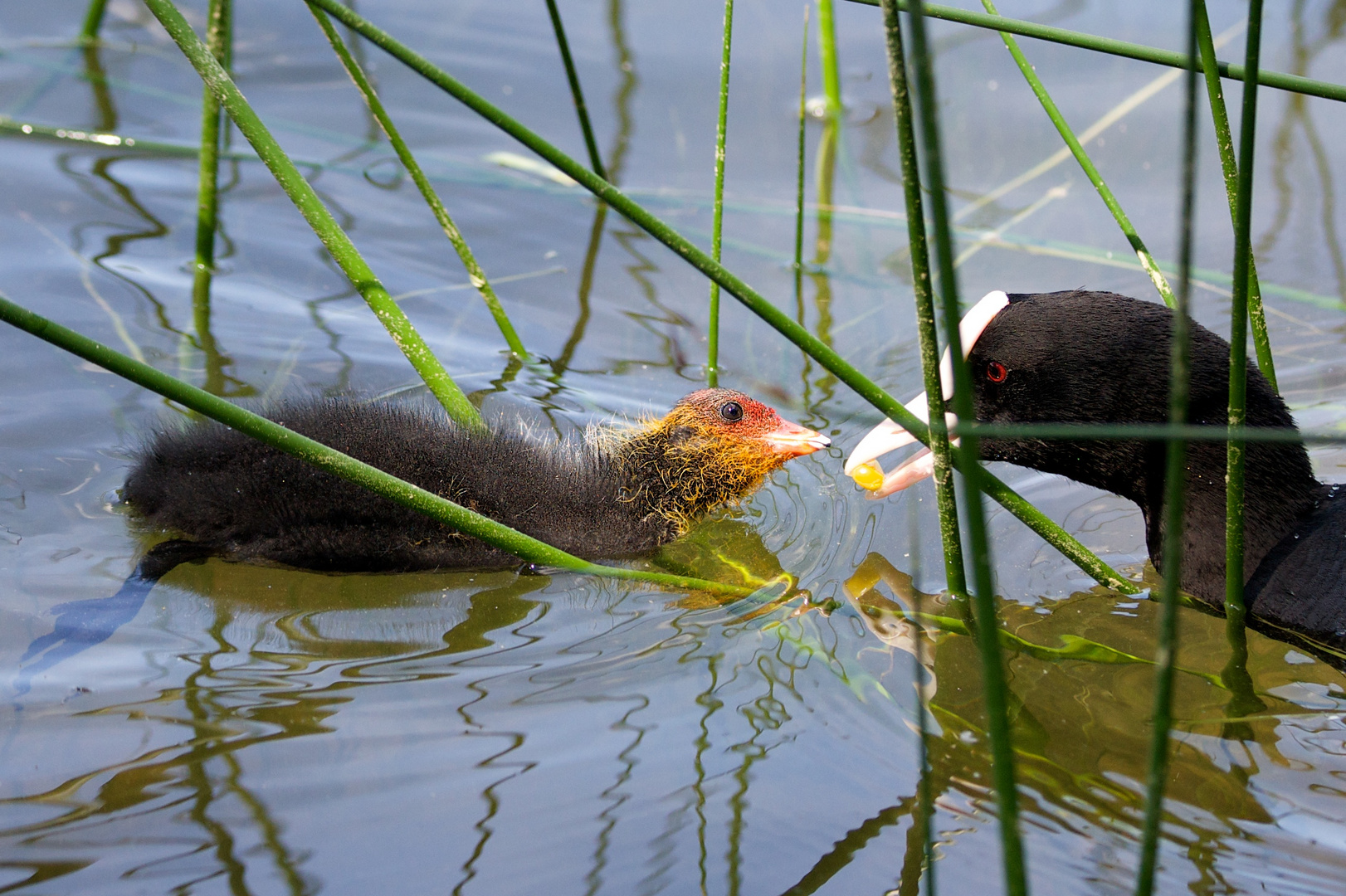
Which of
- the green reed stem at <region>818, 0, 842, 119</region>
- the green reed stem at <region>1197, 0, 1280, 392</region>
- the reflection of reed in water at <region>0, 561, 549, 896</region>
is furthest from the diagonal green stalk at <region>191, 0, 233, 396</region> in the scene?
the green reed stem at <region>1197, 0, 1280, 392</region>

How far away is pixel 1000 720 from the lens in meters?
1.19

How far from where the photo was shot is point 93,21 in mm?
5148

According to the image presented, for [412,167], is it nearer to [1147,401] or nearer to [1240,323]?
[1147,401]

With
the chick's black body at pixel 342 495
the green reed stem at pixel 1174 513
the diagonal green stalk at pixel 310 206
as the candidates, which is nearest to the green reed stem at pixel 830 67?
the diagonal green stalk at pixel 310 206

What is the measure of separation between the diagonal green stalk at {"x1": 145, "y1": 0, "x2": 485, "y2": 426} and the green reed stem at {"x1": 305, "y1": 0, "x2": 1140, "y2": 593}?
235 mm

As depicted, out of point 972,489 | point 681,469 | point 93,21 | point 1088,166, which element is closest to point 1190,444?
point 1088,166

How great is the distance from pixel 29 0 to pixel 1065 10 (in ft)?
15.5

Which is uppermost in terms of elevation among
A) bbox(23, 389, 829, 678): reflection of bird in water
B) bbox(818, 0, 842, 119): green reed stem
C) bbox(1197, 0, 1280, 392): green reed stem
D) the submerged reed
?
bbox(818, 0, 842, 119): green reed stem

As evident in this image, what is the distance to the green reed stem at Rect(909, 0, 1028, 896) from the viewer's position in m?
1.11

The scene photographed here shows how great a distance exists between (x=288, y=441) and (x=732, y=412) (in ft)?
4.83

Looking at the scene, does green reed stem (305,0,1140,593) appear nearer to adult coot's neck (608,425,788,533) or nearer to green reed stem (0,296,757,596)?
green reed stem (0,296,757,596)

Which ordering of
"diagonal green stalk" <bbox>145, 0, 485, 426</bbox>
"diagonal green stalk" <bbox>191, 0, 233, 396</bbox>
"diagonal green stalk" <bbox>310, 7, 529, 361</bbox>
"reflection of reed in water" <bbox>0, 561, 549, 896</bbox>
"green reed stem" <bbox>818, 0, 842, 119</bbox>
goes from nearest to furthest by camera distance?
"reflection of reed in water" <bbox>0, 561, 549, 896</bbox>
"diagonal green stalk" <bbox>145, 0, 485, 426</bbox>
"diagonal green stalk" <bbox>310, 7, 529, 361</bbox>
"diagonal green stalk" <bbox>191, 0, 233, 396</bbox>
"green reed stem" <bbox>818, 0, 842, 119</bbox>

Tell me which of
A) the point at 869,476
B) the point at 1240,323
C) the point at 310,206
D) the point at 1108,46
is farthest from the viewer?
the point at 869,476

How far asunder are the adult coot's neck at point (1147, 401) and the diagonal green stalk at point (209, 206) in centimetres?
212
